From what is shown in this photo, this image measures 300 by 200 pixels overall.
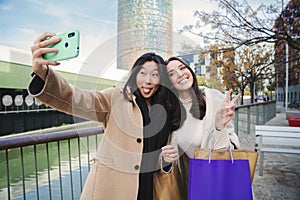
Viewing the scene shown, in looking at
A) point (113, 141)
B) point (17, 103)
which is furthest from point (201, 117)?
point (17, 103)

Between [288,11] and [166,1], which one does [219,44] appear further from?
[166,1]

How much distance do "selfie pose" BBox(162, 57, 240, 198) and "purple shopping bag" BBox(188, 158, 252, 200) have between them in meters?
0.07

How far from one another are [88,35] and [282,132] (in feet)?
11.3

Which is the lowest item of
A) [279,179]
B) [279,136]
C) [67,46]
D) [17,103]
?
[279,179]

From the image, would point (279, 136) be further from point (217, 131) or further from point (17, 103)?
point (17, 103)

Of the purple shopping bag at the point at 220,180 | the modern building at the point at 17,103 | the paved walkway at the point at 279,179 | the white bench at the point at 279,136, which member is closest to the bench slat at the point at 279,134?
the white bench at the point at 279,136

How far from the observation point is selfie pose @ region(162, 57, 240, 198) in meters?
0.91

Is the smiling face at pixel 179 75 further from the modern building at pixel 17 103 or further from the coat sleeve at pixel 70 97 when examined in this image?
the modern building at pixel 17 103

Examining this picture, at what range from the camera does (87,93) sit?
2.69 feet

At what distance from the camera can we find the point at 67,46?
0.62 metres

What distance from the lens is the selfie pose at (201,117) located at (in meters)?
0.91

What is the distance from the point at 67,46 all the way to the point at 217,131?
612mm

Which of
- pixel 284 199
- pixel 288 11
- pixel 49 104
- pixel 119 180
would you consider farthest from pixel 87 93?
pixel 288 11

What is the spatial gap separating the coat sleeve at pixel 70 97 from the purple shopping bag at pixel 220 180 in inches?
15.4
